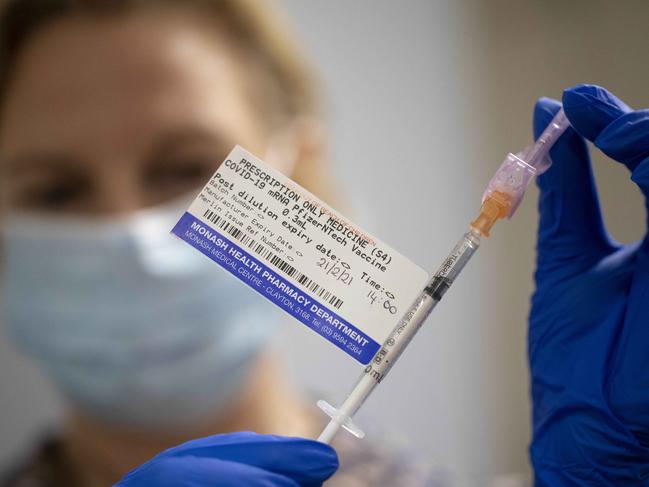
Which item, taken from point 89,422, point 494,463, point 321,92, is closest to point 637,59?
point 321,92

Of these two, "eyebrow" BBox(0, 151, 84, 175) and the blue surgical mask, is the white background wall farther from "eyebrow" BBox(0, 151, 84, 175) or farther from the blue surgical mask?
"eyebrow" BBox(0, 151, 84, 175)

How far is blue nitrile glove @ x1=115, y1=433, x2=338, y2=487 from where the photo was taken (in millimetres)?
635

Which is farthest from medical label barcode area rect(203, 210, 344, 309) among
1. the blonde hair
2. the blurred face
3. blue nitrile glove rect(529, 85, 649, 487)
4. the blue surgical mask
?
the blonde hair

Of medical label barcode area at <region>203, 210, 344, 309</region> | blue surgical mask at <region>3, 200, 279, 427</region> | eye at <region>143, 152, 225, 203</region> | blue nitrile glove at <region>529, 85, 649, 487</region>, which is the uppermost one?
blue nitrile glove at <region>529, 85, 649, 487</region>

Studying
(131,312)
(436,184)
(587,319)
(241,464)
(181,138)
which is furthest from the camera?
(436,184)

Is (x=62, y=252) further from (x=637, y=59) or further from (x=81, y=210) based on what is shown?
(x=637, y=59)

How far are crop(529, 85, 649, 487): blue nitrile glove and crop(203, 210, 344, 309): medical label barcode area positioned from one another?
30cm

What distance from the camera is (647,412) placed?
0.68m

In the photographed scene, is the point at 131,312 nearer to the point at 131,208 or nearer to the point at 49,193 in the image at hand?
the point at 131,208

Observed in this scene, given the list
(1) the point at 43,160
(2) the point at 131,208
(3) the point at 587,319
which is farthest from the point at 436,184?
(3) the point at 587,319

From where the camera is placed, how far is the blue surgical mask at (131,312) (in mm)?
1190

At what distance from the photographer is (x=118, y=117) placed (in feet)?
4.21

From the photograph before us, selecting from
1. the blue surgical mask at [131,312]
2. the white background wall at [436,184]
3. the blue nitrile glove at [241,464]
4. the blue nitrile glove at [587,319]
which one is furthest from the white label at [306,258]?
the white background wall at [436,184]

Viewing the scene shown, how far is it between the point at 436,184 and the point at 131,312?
133 cm
